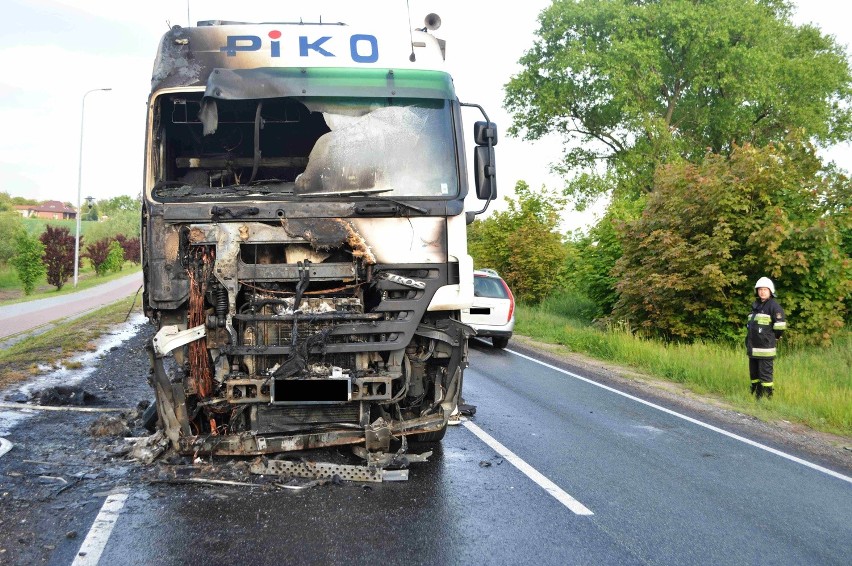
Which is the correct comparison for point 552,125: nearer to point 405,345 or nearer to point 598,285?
point 598,285

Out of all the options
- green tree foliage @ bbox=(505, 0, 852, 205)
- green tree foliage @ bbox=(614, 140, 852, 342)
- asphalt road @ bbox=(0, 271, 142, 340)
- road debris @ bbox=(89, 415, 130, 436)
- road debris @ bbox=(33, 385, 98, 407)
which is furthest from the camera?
green tree foliage @ bbox=(505, 0, 852, 205)

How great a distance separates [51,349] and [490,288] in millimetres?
8732

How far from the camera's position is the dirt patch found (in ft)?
24.8

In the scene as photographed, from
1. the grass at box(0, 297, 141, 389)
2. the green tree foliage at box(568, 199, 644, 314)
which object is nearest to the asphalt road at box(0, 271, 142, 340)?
the grass at box(0, 297, 141, 389)

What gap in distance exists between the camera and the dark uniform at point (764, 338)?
9.96 metres

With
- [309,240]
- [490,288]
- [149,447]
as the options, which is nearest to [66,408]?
[149,447]

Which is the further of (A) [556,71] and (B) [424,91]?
(A) [556,71]

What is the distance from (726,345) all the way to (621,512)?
10878 mm

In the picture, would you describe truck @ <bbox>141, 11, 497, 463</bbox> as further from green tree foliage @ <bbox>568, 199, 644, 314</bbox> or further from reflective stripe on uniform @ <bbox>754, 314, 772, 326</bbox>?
green tree foliage @ <bbox>568, 199, 644, 314</bbox>

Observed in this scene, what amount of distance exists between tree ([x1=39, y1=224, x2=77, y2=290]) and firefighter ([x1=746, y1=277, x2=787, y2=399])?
1722 inches

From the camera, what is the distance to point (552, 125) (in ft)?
125

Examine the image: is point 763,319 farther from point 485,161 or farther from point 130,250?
point 130,250

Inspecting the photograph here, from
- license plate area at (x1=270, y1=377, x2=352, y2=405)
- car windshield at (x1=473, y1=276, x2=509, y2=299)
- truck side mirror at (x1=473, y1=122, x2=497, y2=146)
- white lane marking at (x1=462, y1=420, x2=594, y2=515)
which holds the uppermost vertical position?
truck side mirror at (x1=473, y1=122, x2=497, y2=146)

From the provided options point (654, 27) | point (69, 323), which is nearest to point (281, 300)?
point (69, 323)
